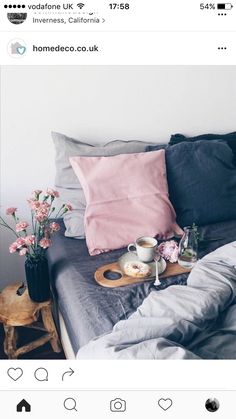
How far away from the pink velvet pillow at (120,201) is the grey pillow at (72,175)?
4 cm

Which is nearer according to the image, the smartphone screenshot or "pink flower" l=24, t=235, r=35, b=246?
the smartphone screenshot

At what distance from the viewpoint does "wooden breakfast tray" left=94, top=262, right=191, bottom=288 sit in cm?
106
